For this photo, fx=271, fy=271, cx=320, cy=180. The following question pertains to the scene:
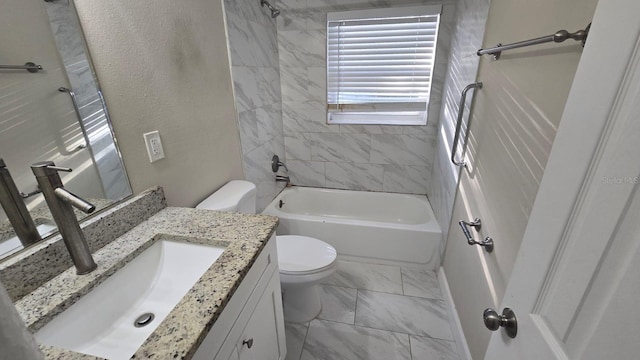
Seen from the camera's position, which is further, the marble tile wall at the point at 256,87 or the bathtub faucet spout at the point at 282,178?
the bathtub faucet spout at the point at 282,178

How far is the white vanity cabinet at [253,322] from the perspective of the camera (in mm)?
732

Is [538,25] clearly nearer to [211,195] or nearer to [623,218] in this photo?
[623,218]

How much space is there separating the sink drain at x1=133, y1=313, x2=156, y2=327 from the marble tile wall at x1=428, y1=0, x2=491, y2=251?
5.54 feet

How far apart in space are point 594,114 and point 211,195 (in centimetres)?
152

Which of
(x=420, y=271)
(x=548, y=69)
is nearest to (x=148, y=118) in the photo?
(x=548, y=69)

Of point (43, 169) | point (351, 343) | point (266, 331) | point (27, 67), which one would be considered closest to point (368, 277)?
point (351, 343)

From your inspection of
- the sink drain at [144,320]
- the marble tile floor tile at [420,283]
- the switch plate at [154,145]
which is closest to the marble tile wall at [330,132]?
the marble tile floor tile at [420,283]

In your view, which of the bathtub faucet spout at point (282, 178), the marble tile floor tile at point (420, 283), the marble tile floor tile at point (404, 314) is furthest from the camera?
the bathtub faucet spout at point (282, 178)

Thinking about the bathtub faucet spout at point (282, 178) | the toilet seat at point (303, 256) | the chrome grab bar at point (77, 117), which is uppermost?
the chrome grab bar at point (77, 117)

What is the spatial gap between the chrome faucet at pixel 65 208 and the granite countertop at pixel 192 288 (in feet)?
0.16

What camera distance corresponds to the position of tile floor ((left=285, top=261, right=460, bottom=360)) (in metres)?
1.52

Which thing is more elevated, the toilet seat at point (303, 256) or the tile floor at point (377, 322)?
the toilet seat at point (303, 256)

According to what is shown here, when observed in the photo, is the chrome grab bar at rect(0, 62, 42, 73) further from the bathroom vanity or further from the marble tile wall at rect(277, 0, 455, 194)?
the marble tile wall at rect(277, 0, 455, 194)

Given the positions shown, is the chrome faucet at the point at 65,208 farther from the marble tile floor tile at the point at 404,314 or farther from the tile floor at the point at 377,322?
the marble tile floor tile at the point at 404,314
